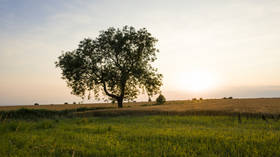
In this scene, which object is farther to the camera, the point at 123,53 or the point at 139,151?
the point at 123,53

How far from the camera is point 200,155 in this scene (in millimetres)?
5262

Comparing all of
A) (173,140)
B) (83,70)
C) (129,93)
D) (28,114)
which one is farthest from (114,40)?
(173,140)

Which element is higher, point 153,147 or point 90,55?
point 90,55

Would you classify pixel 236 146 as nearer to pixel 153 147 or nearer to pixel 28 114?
pixel 153 147

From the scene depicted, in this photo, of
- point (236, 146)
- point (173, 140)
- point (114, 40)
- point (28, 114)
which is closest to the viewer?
point (236, 146)

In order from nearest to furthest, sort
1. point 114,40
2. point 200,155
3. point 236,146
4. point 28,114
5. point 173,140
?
point 200,155, point 236,146, point 173,140, point 28,114, point 114,40

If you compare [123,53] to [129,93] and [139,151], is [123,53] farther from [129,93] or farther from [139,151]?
[139,151]

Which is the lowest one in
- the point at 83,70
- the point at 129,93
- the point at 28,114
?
the point at 28,114

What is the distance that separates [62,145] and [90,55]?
1136 inches

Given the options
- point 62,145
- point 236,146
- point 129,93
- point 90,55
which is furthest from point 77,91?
point 236,146

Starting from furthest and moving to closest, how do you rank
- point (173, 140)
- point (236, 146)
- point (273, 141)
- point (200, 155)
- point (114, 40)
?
point (114, 40), point (173, 140), point (273, 141), point (236, 146), point (200, 155)

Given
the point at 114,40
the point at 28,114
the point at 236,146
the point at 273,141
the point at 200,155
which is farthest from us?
the point at 114,40

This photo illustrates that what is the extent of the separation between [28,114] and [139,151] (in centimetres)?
2363

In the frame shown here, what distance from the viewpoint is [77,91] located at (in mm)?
35094
